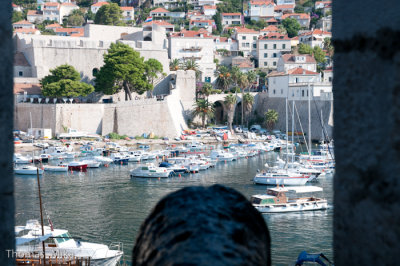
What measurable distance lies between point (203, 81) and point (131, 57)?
13418 millimetres

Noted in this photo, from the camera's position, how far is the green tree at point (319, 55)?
212 feet

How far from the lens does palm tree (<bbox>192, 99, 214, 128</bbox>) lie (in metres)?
51.0

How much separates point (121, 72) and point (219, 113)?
12991mm

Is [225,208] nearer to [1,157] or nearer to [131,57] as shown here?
[1,157]

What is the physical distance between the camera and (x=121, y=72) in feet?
155

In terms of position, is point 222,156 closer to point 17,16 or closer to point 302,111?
point 302,111

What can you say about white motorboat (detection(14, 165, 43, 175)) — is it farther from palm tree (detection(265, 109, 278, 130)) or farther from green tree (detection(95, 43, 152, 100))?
palm tree (detection(265, 109, 278, 130))

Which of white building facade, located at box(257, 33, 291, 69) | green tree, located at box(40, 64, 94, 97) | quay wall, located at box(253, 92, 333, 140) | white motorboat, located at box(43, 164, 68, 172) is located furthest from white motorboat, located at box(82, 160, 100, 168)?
white building facade, located at box(257, 33, 291, 69)

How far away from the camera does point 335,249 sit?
1.55 metres

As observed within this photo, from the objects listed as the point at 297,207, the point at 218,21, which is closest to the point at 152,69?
the point at 297,207

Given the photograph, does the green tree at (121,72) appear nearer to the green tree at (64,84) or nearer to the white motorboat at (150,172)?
the green tree at (64,84)

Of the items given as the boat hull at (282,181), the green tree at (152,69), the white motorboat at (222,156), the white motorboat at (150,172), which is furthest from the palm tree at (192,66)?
the boat hull at (282,181)

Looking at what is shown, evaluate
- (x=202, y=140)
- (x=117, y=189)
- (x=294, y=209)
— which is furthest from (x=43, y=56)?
(x=294, y=209)

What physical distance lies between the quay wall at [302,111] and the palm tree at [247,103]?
0.93 metres
